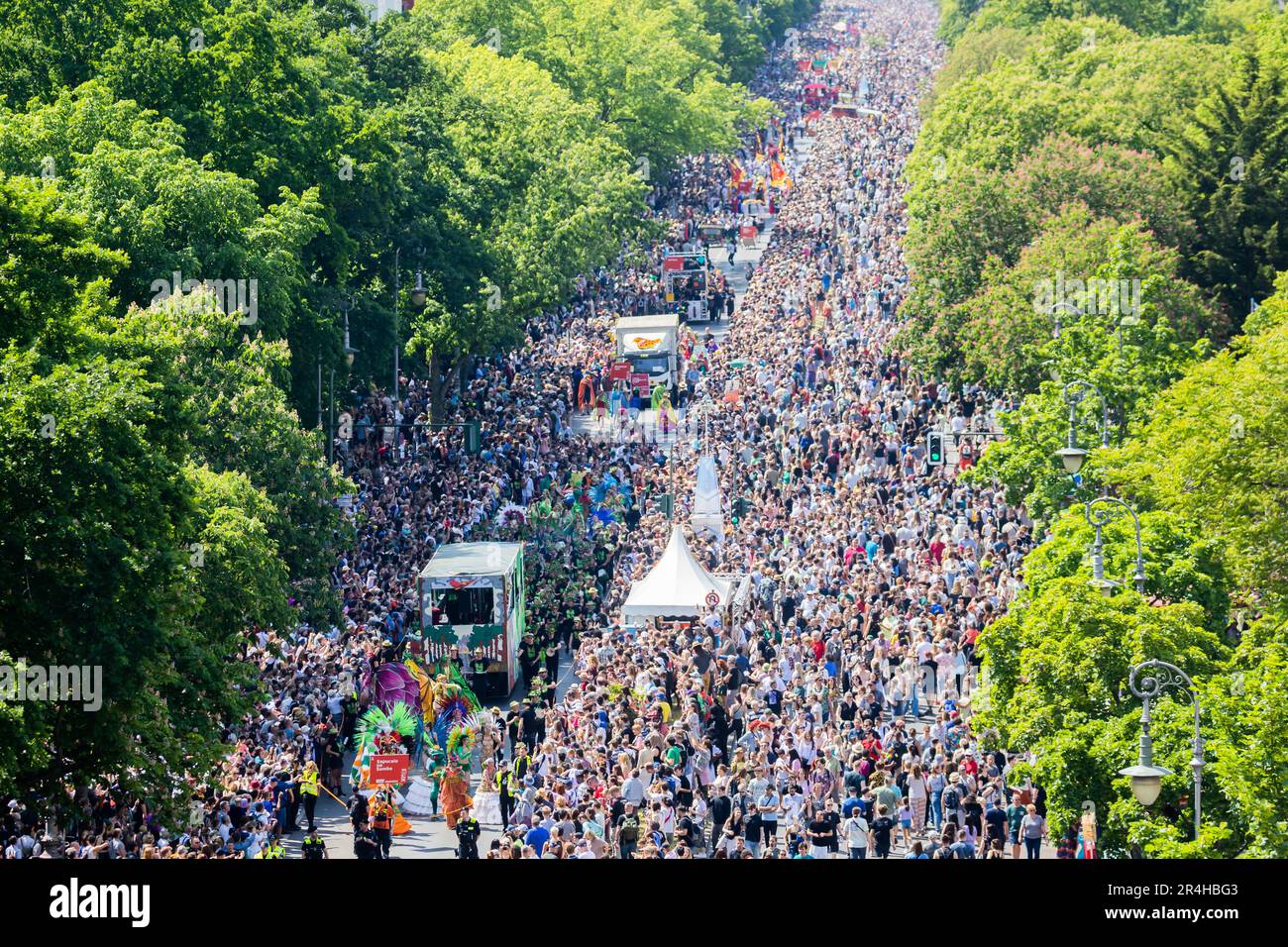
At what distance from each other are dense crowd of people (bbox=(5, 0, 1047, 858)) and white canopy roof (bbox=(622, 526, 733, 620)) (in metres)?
0.54

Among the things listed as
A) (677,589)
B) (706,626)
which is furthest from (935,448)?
(706,626)

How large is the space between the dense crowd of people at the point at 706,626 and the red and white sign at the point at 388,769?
1.02m

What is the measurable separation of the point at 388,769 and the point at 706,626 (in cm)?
828

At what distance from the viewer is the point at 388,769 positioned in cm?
2941

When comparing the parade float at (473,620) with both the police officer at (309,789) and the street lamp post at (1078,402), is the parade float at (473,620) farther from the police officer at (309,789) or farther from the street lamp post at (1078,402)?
the street lamp post at (1078,402)

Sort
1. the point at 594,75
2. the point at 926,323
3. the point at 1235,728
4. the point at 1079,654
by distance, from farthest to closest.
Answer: the point at 594,75 < the point at 926,323 < the point at 1079,654 < the point at 1235,728

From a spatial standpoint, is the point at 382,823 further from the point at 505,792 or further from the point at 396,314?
the point at 396,314

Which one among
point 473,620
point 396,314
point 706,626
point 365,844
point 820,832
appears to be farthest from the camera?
point 396,314

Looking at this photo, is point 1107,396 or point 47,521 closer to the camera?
point 47,521

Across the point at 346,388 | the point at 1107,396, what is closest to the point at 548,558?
the point at 346,388

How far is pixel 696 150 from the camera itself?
327ft

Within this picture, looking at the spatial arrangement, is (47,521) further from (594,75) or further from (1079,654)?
(594,75)

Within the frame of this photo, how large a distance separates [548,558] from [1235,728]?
2404cm

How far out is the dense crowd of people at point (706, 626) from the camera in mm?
26625
